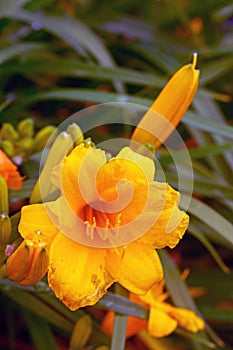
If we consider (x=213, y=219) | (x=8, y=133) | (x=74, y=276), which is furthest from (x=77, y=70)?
(x=74, y=276)

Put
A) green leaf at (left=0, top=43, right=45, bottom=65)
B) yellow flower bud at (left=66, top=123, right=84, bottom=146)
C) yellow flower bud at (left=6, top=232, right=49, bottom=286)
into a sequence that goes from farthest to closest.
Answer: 1. green leaf at (left=0, top=43, right=45, bottom=65)
2. yellow flower bud at (left=66, top=123, right=84, bottom=146)
3. yellow flower bud at (left=6, top=232, right=49, bottom=286)

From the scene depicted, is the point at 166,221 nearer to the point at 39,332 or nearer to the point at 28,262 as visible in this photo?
the point at 28,262

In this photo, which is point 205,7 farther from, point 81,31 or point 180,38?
point 81,31

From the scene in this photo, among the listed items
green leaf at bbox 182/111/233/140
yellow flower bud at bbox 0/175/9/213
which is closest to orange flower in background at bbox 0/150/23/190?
yellow flower bud at bbox 0/175/9/213

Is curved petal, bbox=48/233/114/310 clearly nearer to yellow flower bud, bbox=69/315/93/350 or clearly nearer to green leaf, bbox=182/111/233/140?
yellow flower bud, bbox=69/315/93/350

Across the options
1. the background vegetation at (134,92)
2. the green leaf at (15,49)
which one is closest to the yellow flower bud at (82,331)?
the background vegetation at (134,92)

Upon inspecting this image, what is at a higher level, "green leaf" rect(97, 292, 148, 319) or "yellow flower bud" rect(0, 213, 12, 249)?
"yellow flower bud" rect(0, 213, 12, 249)
